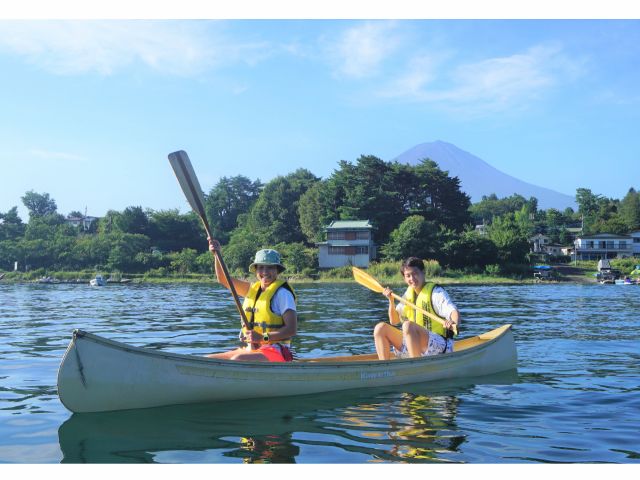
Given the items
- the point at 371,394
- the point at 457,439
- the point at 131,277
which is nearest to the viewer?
the point at 457,439

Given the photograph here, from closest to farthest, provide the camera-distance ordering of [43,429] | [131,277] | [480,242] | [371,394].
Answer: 1. [43,429]
2. [371,394]
3. [480,242]
4. [131,277]

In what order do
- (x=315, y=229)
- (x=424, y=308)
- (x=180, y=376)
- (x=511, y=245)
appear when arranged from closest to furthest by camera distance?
(x=180, y=376) → (x=424, y=308) → (x=511, y=245) → (x=315, y=229)

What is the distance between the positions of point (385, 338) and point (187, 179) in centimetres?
285

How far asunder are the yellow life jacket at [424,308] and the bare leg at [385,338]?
0.26 meters

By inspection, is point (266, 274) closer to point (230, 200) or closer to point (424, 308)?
point (424, 308)

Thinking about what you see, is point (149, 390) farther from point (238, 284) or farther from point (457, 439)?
point (457, 439)

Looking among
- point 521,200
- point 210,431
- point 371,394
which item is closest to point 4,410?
point 210,431

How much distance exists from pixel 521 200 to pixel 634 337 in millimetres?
78422

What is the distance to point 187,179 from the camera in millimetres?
6961

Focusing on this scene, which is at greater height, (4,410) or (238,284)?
(238,284)

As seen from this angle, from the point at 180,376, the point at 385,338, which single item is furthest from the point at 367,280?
the point at 180,376

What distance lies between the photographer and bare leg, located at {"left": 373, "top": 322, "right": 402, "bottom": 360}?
6789 millimetres

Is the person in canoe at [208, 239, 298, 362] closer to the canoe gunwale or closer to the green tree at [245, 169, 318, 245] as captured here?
the canoe gunwale

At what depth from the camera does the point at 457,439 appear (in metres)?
4.58
